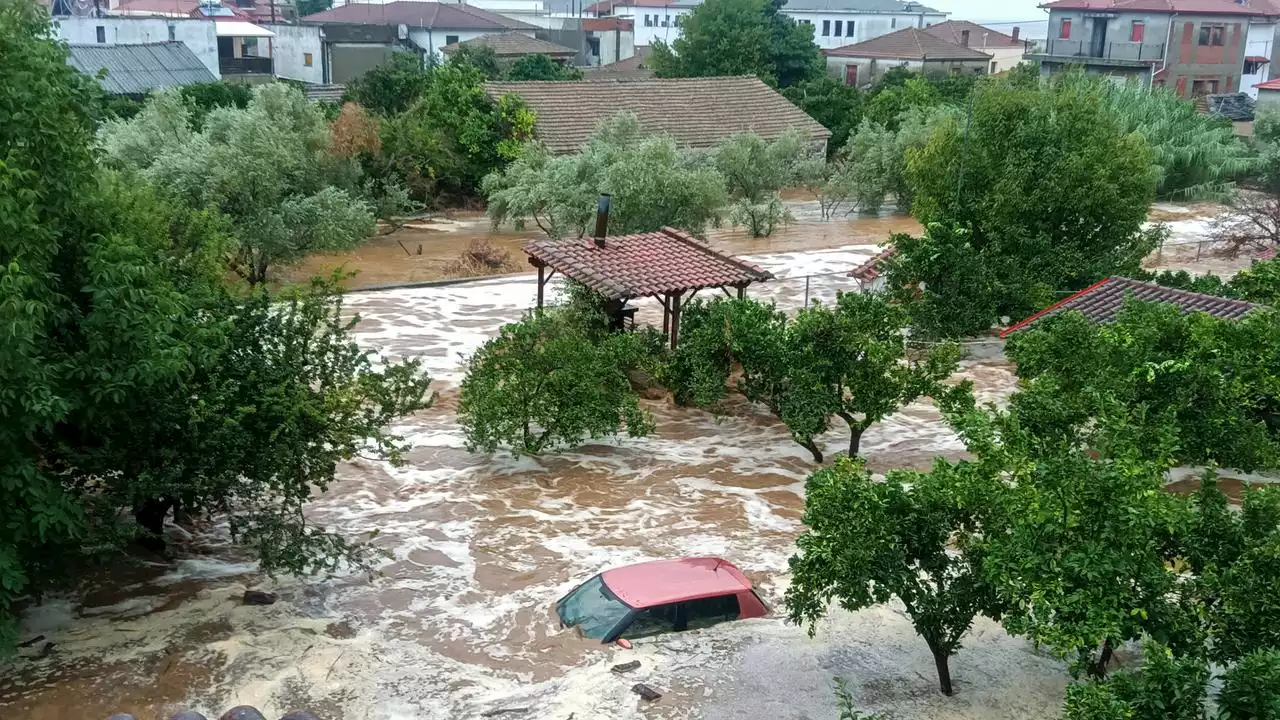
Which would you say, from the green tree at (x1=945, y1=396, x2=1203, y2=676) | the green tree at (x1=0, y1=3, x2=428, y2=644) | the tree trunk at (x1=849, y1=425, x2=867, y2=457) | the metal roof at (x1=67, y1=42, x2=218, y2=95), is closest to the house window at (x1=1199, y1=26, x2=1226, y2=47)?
the metal roof at (x1=67, y1=42, x2=218, y2=95)

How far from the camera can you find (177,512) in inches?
607

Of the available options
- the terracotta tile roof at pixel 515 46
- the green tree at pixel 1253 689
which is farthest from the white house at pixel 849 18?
the green tree at pixel 1253 689

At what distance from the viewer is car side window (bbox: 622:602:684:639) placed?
42.0ft

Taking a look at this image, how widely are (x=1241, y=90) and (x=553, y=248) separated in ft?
200

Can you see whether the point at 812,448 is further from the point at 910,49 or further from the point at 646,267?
the point at 910,49

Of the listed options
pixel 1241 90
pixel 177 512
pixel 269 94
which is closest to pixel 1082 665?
pixel 177 512

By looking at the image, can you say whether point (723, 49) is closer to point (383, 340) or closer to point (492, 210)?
point (492, 210)

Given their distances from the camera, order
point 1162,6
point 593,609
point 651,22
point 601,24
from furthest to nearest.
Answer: point 651,22
point 601,24
point 1162,6
point 593,609

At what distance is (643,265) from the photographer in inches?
888

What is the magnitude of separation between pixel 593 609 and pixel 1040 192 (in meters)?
16.4

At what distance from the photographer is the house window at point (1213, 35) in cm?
6562

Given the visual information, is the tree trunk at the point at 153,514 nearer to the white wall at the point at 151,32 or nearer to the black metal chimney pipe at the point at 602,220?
the black metal chimney pipe at the point at 602,220

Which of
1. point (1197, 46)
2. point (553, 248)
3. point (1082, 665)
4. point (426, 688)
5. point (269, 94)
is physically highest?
point (1197, 46)

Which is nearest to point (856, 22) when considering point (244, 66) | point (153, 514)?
point (244, 66)
